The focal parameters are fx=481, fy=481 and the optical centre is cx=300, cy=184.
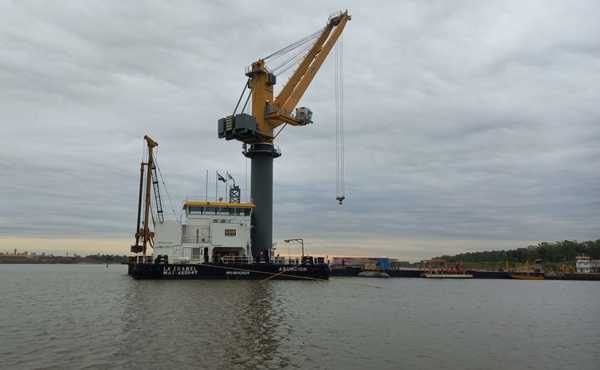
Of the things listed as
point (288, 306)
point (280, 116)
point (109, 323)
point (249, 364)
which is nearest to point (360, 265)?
point (280, 116)

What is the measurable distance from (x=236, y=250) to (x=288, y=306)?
2731 centimetres

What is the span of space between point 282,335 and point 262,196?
130 ft

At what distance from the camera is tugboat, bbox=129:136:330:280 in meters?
51.4

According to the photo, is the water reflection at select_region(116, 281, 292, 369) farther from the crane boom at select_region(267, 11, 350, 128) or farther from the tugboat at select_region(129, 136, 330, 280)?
the crane boom at select_region(267, 11, 350, 128)

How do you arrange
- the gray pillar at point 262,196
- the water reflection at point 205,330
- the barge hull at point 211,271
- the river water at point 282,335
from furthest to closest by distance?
the gray pillar at point 262,196, the barge hull at point 211,271, the river water at point 282,335, the water reflection at point 205,330

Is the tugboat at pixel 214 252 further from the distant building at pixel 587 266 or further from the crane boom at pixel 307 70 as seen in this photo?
the distant building at pixel 587 266

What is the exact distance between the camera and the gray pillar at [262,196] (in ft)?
194

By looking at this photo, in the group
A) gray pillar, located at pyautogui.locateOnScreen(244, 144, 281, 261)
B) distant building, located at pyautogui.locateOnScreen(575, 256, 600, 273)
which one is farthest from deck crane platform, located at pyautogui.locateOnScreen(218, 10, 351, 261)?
distant building, located at pyautogui.locateOnScreen(575, 256, 600, 273)

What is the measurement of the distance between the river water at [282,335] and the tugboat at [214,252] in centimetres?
1644

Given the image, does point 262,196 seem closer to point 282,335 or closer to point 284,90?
point 284,90

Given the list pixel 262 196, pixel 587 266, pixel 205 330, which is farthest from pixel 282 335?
pixel 587 266

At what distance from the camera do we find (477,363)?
16.7 metres

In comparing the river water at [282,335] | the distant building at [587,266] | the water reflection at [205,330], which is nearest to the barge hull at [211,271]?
the river water at [282,335]

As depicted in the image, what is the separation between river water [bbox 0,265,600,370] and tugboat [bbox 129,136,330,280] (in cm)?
1644
